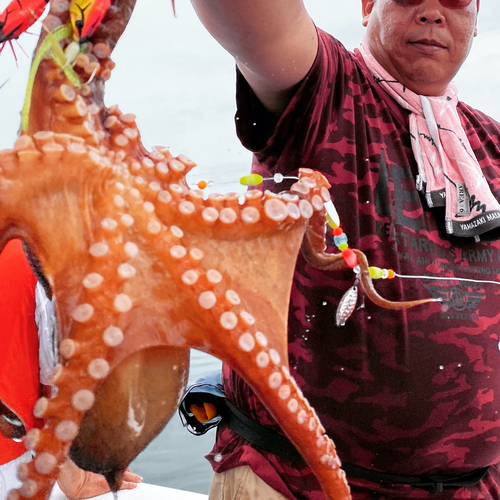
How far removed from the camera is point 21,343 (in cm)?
49

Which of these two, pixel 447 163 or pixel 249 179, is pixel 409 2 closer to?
pixel 447 163

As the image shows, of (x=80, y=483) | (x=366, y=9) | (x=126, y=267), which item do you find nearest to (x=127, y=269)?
(x=126, y=267)

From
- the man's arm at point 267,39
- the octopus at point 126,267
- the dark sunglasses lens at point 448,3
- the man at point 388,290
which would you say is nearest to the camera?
the octopus at point 126,267

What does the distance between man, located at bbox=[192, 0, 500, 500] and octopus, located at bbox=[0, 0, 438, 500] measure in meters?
0.38

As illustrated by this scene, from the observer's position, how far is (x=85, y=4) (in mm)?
447

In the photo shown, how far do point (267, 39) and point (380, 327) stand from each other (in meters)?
0.42

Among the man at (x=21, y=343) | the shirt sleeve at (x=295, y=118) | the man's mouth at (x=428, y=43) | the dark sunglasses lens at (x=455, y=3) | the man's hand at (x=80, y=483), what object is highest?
the dark sunglasses lens at (x=455, y=3)

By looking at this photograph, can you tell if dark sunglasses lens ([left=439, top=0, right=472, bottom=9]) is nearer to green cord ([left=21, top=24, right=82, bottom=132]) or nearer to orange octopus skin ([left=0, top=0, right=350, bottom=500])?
orange octopus skin ([left=0, top=0, right=350, bottom=500])

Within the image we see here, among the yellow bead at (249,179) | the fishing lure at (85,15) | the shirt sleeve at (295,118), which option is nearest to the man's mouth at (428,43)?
the shirt sleeve at (295,118)

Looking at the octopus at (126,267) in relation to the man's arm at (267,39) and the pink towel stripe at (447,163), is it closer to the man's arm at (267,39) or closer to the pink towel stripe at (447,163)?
the man's arm at (267,39)

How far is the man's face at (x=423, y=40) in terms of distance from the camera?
3.29ft

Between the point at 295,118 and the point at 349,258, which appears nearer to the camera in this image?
the point at 349,258

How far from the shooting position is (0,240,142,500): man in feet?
1.56

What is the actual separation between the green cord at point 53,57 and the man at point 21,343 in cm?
11
